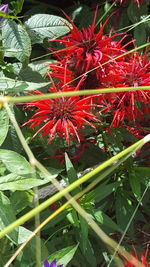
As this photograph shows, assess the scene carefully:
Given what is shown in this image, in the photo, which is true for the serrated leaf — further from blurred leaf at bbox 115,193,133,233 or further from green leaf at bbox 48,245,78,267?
blurred leaf at bbox 115,193,133,233

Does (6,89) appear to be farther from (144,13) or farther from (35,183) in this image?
(144,13)

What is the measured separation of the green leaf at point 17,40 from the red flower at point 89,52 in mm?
84

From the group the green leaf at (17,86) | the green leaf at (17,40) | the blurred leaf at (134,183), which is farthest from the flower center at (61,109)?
the blurred leaf at (134,183)

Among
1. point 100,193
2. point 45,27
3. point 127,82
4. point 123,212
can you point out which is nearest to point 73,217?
point 100,193

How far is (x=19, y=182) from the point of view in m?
0.76

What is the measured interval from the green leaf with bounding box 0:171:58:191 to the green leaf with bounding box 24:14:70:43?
336 millimetres

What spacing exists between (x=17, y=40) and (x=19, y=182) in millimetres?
296

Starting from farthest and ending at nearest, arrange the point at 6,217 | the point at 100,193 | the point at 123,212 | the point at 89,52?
the point at 123,212
the point at 100,193
the point at 89,52
the point at 6,217

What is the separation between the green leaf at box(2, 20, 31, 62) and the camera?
88 cm

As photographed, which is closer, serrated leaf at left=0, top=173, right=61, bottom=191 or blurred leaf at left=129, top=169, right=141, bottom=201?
serrated leaf at left=0, top=173, right=61, bottom=191

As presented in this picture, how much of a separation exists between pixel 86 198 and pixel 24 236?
0.66ft

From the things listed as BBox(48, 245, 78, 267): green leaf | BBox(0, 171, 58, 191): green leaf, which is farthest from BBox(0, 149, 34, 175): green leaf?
BBox(48, 245, 78, 267): green leaf

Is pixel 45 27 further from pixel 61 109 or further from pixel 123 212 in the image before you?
pixel 123 212

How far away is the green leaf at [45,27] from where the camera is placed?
0.95 metres
